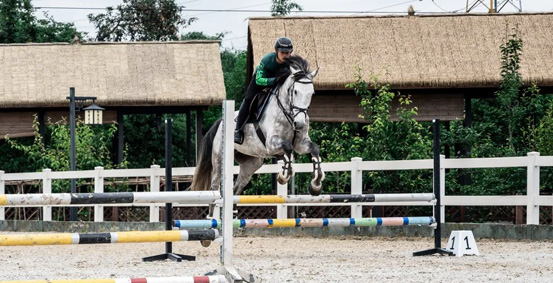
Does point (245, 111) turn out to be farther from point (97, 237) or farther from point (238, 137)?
point (97, 237)

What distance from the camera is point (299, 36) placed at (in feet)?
82.9

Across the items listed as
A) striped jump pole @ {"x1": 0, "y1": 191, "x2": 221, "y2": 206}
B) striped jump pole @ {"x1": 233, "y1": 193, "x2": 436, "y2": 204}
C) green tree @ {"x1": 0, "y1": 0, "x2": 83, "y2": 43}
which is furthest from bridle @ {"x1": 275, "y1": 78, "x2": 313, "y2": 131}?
green tree @ {"x1": 0, "y1": 0, "x2": 83, "y2": 43}

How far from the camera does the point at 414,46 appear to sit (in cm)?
2502

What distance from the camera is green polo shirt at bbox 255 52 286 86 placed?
11.1 m

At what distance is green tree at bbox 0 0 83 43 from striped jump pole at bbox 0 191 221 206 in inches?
1289

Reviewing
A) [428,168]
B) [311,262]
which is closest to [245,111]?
[311,262]

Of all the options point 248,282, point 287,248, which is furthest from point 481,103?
point 248,282

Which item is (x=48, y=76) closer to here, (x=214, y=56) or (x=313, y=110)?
(x=214, y=56)

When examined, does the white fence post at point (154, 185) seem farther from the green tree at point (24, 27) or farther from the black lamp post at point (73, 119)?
the green tree at point (24, 27)

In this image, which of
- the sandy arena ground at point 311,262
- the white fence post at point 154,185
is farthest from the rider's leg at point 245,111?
the white fence post at point 154,185

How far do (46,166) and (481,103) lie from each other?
47.7ft

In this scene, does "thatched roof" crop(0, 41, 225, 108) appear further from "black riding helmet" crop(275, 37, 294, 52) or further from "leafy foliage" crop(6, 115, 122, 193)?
"black riding helmet" crop(275, 37, 294, 52)

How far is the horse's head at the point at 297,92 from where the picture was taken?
10.5 meters

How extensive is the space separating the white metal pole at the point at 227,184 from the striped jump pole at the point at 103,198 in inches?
4.4
